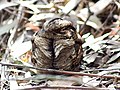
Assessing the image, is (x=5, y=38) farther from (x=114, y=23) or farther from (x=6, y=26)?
(x=114, y=23)

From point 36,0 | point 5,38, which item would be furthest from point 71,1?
point 5,38

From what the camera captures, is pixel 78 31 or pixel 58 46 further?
pixel 78 31

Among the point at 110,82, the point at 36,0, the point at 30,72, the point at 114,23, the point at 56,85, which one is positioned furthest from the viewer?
the point at 36,0
